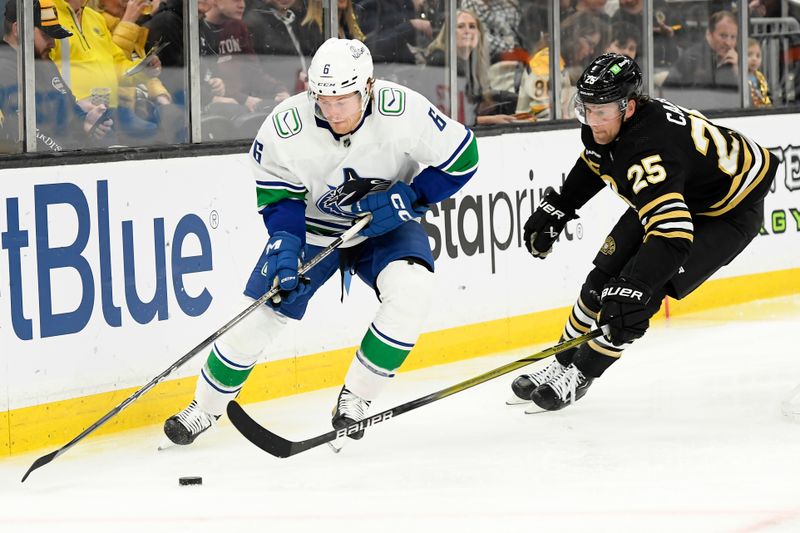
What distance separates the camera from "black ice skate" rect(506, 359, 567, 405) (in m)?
4.82

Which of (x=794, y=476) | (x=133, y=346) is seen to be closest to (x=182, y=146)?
(x=133, y=346)

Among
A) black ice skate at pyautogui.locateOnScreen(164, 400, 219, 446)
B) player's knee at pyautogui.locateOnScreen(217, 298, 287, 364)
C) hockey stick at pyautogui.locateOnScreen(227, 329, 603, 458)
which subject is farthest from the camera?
black ice skate at pyautogui.locateOnScreen(164, 400, 219, 446)

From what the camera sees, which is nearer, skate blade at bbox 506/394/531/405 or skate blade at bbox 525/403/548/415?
skate blade at bbox 525/403/548/415

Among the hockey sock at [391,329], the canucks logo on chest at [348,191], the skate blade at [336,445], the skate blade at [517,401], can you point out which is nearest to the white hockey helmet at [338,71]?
the canucks logo on chest at [348,191]

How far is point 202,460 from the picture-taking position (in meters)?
4.20

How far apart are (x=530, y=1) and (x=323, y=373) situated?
7.03ft

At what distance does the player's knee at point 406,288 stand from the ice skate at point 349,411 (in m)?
0.26

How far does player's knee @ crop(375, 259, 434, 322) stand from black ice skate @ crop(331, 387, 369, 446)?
0.26 metres

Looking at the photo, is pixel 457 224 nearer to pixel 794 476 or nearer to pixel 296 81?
pixel 296 81

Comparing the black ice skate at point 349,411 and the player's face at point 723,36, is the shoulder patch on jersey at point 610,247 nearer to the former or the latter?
the black ice skate at point 349,411

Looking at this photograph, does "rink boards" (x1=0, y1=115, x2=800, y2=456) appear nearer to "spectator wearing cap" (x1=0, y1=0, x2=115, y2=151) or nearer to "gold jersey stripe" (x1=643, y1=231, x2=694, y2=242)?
"spectator wearing cap" (x1=0, y1=0, x2=115, y2=151)

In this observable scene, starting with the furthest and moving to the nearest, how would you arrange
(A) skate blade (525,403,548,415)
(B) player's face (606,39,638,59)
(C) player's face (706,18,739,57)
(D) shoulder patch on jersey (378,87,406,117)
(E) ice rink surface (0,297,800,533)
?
(C) player's face (706,18,739,57), (B) player's face (606,39,638,59), (A) skate blade (525,403,548,415), (D) shoulder patch on jersey (378,87,406,117), (E) ice rink surface (0,297,800,533)

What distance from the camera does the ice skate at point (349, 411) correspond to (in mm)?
3994

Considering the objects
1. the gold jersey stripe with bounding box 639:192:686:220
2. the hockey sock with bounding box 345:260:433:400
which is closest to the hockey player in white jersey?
the hockey sock with bounding box 345:260:433:400
